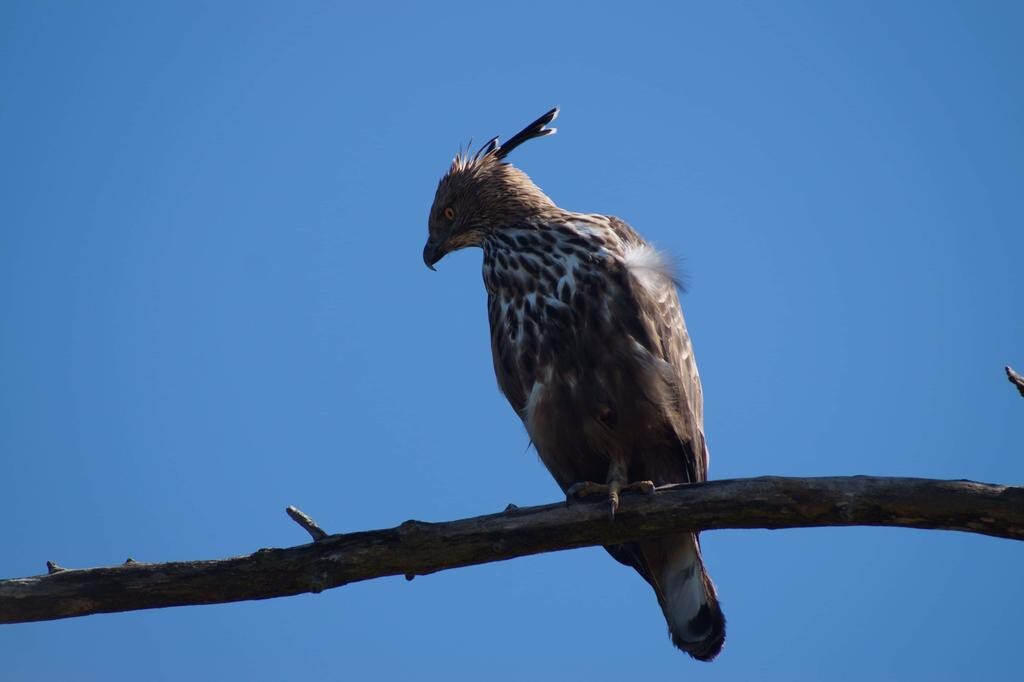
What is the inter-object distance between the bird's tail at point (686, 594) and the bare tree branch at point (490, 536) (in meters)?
1.12

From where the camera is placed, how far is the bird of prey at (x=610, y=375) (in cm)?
535

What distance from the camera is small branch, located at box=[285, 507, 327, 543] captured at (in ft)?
14.0

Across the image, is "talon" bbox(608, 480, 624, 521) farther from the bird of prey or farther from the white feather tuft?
the white feather tuft

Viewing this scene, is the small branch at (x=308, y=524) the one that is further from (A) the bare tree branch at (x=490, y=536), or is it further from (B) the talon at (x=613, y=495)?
(B) the talon at (x=613, y=495)

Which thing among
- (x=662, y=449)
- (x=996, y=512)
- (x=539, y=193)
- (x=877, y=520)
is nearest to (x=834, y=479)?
(x=877, y=520)

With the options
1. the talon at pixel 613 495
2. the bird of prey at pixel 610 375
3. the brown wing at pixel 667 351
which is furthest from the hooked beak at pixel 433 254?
the talon at pixel 613 495

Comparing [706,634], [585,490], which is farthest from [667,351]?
[706,634]

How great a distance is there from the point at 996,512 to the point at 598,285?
2347mm

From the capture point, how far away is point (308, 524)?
4.28 metres

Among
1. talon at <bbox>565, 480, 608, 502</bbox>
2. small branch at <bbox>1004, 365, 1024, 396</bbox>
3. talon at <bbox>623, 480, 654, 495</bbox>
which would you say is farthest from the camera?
talon at <bbox>565, 480, 608, 502</bbox>

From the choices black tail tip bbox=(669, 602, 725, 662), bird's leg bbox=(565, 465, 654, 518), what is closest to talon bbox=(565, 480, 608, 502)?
bird's leg bbox=(565, 465, 654, 518)

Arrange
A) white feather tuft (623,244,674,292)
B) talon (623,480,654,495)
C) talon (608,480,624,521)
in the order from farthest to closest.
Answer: white feather tuft (623,244,674,292), talon (623,480,654,495), talon (608,480,624,521)

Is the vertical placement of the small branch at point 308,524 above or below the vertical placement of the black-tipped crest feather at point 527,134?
below

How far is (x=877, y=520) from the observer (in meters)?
4.13
